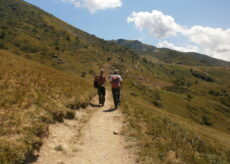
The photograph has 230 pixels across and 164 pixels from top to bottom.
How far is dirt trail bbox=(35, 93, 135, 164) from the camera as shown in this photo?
703 cm

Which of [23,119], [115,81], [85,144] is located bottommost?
[85,144]

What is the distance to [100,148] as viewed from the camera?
26.9 feet

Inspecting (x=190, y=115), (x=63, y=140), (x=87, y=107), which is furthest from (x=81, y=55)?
(x=63, y=140)

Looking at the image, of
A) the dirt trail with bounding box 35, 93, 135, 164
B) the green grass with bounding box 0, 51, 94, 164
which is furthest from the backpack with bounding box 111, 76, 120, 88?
the green grass with bounding box 0, 51, 94, 164

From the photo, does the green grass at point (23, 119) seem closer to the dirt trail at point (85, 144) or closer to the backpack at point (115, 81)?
the dirt trail at point (85, 144)

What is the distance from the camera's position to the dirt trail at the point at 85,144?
23.1 ft

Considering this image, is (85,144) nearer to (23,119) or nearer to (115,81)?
(23,119)

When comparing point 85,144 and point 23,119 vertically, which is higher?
point 23,119

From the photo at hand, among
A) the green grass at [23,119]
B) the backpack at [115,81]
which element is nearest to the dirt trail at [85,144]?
the green grass at [23,119]

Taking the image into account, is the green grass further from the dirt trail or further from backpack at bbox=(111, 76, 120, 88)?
backpack at bbox=(111, 76, 120, 88)

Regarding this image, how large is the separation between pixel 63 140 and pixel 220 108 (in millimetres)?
126413

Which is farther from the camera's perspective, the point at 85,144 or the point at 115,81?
the point at 115,81

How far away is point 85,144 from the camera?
8.47 metres

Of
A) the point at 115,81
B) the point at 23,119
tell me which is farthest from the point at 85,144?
the point at 115,81
